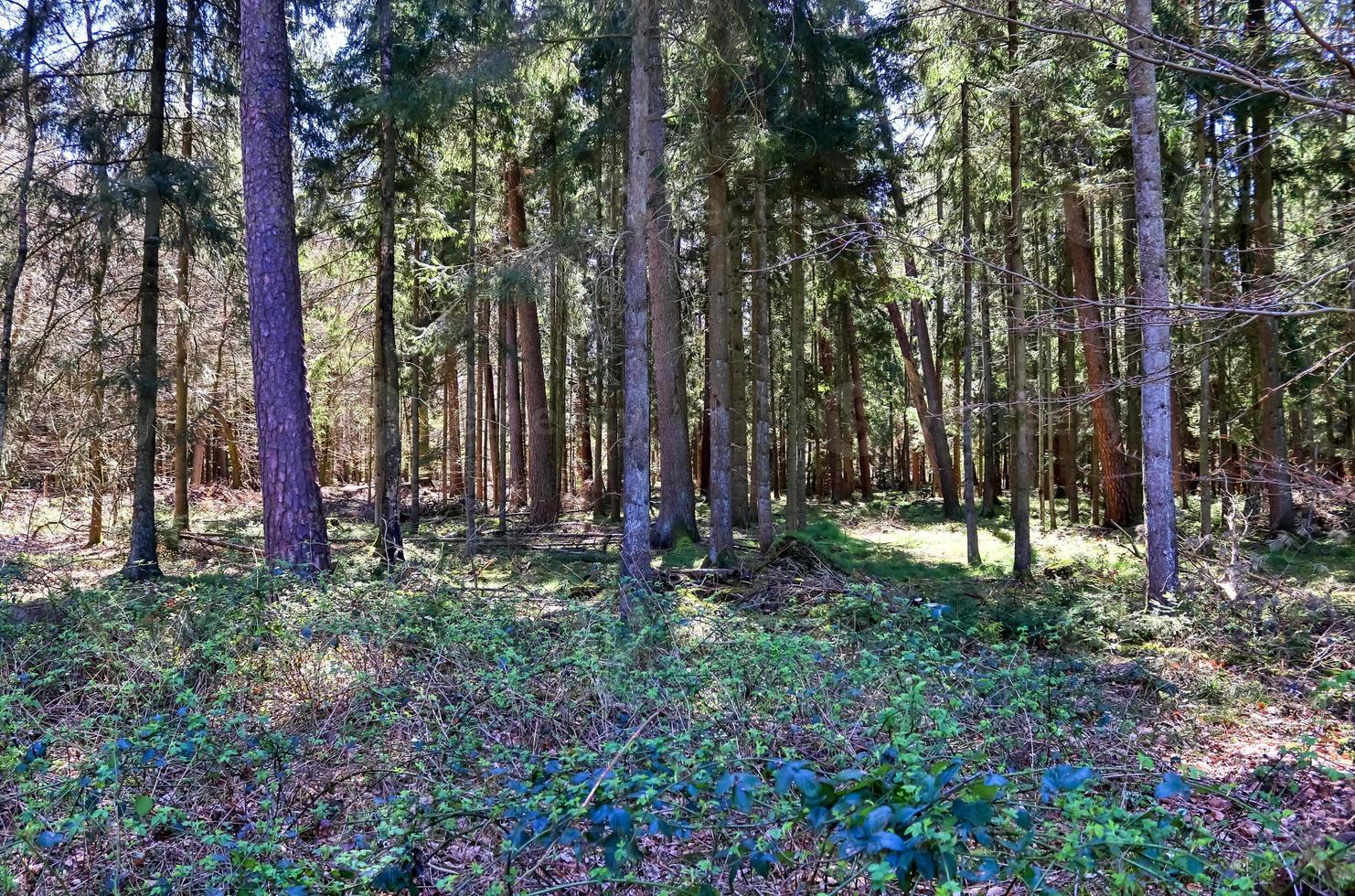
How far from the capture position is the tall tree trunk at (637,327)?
7.74m

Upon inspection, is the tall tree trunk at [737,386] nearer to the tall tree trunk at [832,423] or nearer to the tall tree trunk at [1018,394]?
the tall tree trunk at [1018,394]

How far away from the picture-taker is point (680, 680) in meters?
4.79

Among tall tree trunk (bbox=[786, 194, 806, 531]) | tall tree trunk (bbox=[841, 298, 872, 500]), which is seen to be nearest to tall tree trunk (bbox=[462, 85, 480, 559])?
tall tree trunk (bbox=[786, 194, 806, 531])

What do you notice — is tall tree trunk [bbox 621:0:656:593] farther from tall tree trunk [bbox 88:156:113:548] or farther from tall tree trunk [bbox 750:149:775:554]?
tall tree trunk [bbox 88:156:113:548]

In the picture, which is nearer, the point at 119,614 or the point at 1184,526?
the point at 119,614

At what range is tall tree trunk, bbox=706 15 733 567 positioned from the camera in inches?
433

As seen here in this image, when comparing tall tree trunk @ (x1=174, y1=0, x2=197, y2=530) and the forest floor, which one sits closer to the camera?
the forest floor

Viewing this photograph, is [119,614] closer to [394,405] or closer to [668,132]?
[394,405]

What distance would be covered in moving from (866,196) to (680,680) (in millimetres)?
11434

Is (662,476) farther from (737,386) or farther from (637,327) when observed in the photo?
(637,327)

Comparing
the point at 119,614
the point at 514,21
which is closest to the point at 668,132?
the point at 514,21

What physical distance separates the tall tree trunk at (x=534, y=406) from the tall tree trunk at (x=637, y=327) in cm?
950

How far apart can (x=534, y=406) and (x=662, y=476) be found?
4935 millimetres

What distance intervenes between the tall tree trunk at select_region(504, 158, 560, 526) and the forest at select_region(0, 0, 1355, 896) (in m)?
0.17
